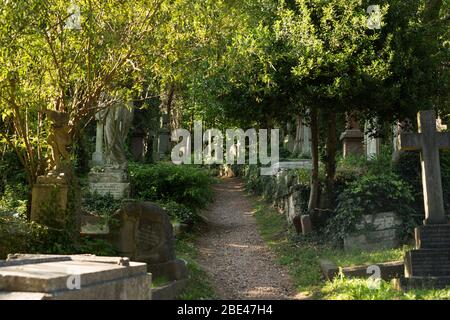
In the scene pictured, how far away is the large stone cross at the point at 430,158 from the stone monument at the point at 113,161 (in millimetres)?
9165

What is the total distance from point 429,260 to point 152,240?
476 centimetres

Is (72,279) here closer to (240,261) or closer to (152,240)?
(152,240)

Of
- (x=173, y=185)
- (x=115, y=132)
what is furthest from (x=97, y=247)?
(x=115, y=132)

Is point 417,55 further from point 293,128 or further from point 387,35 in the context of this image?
point 293,128

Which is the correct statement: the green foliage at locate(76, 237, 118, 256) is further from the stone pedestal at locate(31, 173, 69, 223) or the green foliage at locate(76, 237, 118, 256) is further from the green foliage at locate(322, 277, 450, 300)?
the green foliage at locate(322, 277, 450, 300)

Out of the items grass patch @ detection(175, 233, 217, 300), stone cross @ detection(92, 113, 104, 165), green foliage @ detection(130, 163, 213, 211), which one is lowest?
grass patch @ detection(175, 233, 217, 300)

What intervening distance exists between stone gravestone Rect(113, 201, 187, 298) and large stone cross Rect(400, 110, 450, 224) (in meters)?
4.58

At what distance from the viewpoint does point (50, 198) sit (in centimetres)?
942

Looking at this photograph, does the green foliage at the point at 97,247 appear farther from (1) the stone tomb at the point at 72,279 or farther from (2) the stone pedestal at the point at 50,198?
(1) the stone tomb at the point at 72,279

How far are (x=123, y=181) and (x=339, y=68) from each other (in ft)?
25.1

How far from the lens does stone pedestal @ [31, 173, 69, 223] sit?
30.9ft

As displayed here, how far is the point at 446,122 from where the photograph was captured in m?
17.4

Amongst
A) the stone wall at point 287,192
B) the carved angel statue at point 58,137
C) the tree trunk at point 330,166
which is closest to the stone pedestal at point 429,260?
the tree trunk at point 330,166

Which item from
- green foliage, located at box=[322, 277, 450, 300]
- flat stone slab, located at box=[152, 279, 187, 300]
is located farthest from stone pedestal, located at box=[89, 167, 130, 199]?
green foliage, located at box=[322, 277, 450, 300]
